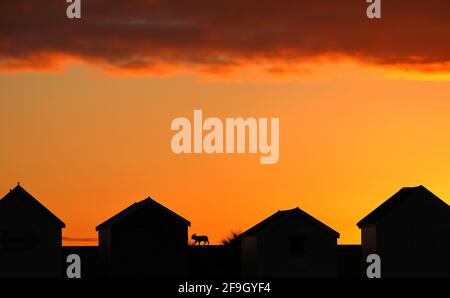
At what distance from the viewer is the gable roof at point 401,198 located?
73812mm

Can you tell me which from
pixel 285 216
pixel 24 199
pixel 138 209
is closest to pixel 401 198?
pixel 285 216

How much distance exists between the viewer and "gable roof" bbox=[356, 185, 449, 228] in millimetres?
A: 73812

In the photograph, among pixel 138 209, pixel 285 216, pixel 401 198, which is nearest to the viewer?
pixel 138 209

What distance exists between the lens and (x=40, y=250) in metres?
71.2

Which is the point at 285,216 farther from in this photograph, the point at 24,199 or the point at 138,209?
the point at 24,199

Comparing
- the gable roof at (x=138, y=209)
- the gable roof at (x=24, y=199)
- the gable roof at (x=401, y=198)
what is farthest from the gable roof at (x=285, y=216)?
the gable roof at (x=24, y=199)

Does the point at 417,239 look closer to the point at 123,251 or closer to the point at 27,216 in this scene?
the point at 123,251

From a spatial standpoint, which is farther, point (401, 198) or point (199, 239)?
point (199, 239)

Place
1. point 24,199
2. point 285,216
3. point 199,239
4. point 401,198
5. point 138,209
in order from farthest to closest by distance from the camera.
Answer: point 199,239, point 401,198, point 285,216, point 138,209, point 24,199

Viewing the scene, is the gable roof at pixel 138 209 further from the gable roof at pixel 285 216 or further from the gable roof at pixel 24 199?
the gable roof at pixel 285 216

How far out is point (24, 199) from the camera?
7106 cm

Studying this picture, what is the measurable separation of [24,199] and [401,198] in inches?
895

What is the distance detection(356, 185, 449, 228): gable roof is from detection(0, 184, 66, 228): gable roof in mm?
19162

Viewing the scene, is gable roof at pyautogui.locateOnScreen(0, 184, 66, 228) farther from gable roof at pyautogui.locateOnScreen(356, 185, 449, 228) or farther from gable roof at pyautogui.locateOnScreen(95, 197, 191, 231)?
gable roof at pyautogui.locateOnScreen(356, 185, 449, 228)
